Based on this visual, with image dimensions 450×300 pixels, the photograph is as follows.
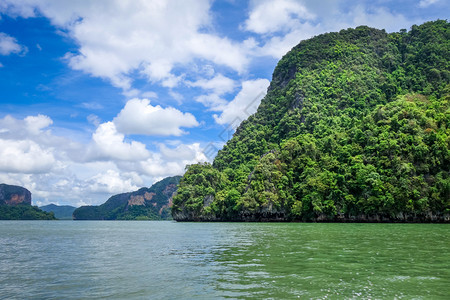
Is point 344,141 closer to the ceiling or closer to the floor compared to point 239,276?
closer to the ceiling

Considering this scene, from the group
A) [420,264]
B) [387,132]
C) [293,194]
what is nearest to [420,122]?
[387,132]

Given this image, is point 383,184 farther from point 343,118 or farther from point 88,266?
point 88,266

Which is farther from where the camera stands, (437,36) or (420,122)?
(437,36)

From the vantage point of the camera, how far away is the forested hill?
64.8 m

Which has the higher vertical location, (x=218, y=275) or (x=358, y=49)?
(x=358, y=49)

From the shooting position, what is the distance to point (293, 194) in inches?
3307

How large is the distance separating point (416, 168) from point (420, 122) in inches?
449

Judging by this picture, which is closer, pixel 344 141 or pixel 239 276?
pixel 239 276

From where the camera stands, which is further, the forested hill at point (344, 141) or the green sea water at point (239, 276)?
the forested hill at point (344, 141)

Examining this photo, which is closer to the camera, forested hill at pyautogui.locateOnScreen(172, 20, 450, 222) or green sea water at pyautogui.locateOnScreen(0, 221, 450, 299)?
green sea water at pyautogui.locateOnScreen(0, 221, 450, 299)

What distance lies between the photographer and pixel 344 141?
83.2m

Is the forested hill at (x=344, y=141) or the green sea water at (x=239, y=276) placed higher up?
the forested hill at (x=344, y=141)

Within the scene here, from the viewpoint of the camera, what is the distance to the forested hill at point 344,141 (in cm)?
6475

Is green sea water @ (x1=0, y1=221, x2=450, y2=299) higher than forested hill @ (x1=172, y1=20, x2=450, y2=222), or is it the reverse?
forested hill @ (x1=172, y1=20, x2=450, y2=222)
